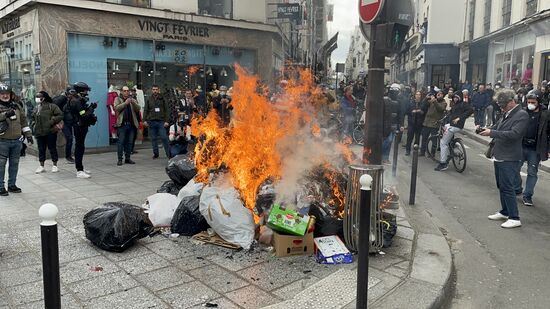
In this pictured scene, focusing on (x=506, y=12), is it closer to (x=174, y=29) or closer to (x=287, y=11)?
(x=287, y=11)

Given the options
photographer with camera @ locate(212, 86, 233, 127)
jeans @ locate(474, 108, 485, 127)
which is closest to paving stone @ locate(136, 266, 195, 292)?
photographer with camera @ locate(212, 86, 233, 127)

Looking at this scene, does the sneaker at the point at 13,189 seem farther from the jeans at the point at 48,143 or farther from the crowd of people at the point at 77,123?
the jeans at the point at 48,143

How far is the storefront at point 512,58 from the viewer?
1997 cm

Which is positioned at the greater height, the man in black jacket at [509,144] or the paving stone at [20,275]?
the man in black jacket at [509,144]

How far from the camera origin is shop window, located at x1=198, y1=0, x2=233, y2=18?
14.9 metres

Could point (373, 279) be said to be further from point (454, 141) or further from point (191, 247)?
point (454, 141)

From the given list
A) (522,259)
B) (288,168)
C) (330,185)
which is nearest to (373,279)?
(330,185)

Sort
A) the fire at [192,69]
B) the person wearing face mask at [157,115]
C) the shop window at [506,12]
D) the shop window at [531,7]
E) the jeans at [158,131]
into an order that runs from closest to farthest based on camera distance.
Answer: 1. the person wearing face mask at [157,115]
2. the jeans at [158,131]
3. the fire at [192,69]
4. the shop window at [531,7]
5. the shop window at [506,12]

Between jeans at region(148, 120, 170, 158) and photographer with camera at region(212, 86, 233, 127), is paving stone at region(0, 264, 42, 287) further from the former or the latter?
photographer with camera at region(212, 86, 233, 127)

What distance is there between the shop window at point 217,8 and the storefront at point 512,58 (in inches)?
465

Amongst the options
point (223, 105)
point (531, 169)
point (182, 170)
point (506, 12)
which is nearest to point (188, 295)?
point (182, 170)

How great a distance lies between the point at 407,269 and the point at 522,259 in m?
1.65

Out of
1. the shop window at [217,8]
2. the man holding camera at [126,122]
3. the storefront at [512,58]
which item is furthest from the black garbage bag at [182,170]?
the storefront at [512,58]

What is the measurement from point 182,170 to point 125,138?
492cm
